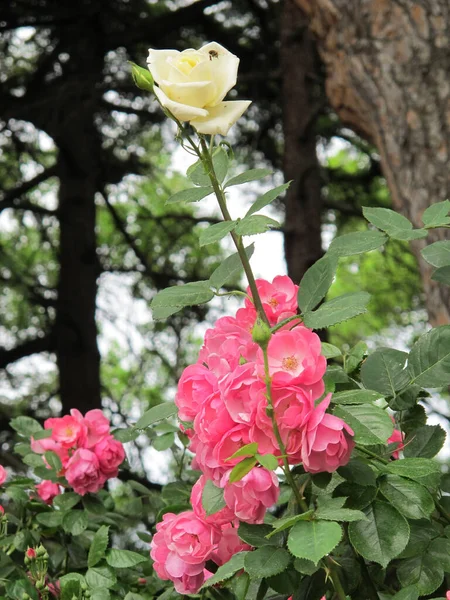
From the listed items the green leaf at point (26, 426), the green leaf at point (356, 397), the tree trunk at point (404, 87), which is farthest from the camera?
the tree trunk at point (404, 87)

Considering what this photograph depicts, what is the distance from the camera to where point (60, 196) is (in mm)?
5902

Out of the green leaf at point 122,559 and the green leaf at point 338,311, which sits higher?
the green leaf at point 338,311

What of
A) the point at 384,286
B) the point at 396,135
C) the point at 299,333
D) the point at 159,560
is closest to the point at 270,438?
the point at 299,333

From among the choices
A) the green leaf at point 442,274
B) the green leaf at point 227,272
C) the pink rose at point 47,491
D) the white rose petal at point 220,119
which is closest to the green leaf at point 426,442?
the green leaf at point 442,274

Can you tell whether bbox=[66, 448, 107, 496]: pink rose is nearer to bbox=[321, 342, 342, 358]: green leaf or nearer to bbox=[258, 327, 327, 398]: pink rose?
bbox=[321, 342, 342, 358]: green leaf

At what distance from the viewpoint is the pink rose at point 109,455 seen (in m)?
1.42

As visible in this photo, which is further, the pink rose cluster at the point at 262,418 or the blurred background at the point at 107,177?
the blurred background at the point at 107,177

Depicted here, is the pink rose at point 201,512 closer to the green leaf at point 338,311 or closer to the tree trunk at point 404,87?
the green leaf at point 338,311

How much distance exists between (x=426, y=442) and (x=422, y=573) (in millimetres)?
143

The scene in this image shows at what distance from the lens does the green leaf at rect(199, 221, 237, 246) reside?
812 millimetres

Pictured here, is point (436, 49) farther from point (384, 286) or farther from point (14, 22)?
point (384, 286)

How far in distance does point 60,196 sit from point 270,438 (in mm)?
5342

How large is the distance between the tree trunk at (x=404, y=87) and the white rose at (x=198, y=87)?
1.73 metres

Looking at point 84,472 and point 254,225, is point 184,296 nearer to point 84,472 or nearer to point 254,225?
point 254,225
